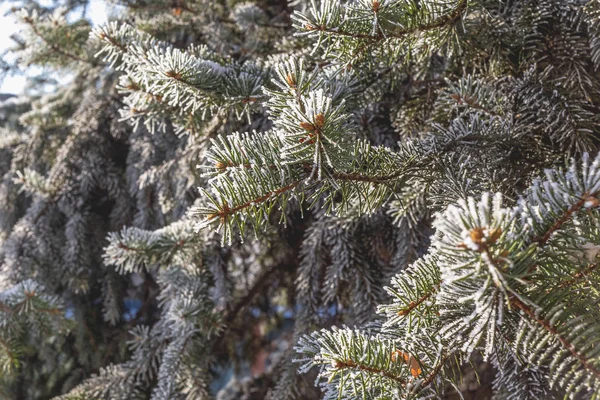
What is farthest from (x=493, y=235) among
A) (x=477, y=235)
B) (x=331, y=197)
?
(x=331, y=197)

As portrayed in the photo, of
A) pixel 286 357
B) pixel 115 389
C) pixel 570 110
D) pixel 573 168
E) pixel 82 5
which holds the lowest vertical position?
pixel 115 389

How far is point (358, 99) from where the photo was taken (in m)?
0.81

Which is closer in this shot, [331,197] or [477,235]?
[477,235]

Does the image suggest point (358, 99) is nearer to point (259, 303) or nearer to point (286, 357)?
point (286, 357)

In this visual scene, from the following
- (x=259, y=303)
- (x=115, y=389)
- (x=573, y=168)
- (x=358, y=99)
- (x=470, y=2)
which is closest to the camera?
(x=573, y=168)

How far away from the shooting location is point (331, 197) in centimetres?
56

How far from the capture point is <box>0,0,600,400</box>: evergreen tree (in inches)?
17.4

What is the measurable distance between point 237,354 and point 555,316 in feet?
4.97

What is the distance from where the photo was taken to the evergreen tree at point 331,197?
443mm

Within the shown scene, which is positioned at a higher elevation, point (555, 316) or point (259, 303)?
point (259, 303)

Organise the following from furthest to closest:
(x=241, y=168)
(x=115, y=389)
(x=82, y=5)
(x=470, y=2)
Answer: (x=82, y=5), (x=115, y=389), (x=470, y=2), (x=241, y=168)

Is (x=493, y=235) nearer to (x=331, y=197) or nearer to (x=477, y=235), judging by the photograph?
(x=477, y=235)

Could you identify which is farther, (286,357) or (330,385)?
(286,357)

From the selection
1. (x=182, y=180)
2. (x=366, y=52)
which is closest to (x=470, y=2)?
(x=366, y=52)
